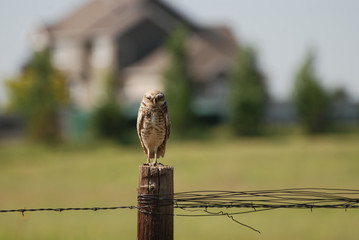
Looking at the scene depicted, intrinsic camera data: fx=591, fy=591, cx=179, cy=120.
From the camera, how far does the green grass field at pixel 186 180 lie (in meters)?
15.1

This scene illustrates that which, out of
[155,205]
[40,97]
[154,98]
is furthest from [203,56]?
[155,205]

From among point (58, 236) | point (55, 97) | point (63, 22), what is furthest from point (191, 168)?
point (63, 22)

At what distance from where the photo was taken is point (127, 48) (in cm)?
5491

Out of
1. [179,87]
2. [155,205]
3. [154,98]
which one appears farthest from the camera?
[179,87]

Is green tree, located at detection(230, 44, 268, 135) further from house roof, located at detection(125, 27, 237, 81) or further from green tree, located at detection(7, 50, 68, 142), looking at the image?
green tree, located at detection(7, 50, 68, 142)

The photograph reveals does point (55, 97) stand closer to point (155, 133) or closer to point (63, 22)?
point (63, 22)

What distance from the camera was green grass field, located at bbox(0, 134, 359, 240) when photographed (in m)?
15.1

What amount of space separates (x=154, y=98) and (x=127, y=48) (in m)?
49.2

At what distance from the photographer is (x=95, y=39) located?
179 feet

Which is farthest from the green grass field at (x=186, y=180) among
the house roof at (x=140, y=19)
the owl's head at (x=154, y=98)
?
the house roof at (x=140, y=19)

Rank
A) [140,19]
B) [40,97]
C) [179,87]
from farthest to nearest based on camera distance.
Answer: [140,19]
[40,97]
[179,87]

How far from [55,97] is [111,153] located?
13063mm

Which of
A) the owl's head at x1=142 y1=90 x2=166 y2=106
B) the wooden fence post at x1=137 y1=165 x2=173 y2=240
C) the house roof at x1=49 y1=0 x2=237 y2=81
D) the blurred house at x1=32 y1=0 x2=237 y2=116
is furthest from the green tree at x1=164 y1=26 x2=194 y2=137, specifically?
the wooden fence post at x1=137 y1=165 x2=173 y2=240

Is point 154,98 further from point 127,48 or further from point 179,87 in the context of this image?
point 127,48
